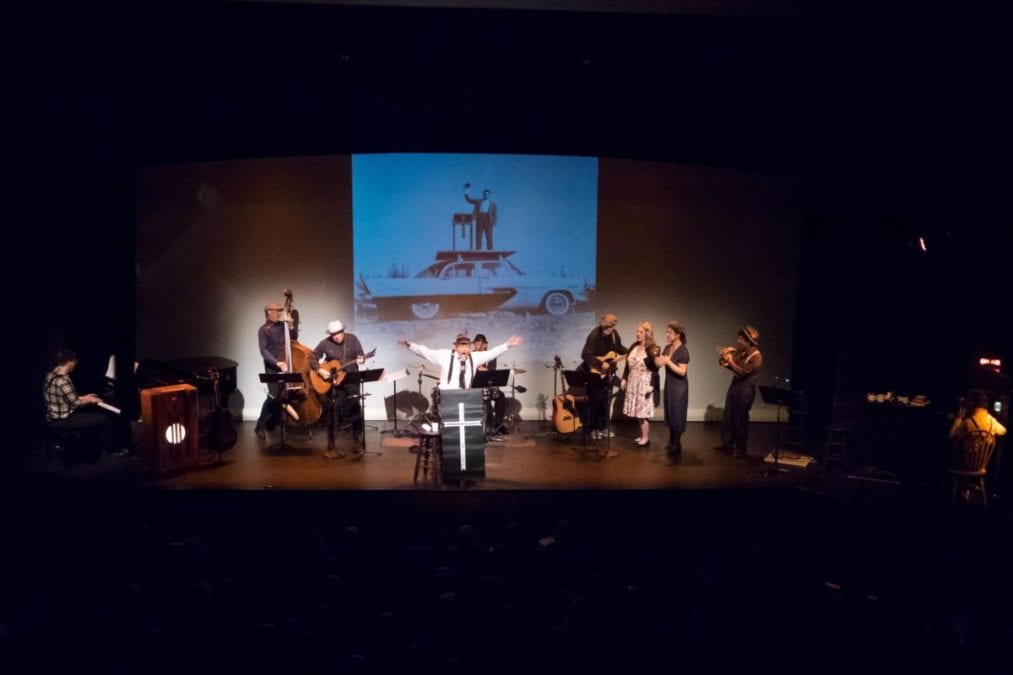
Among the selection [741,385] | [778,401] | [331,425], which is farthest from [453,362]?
[778,401]

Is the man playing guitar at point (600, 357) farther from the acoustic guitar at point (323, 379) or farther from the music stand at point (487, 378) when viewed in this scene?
the acoustic guitar at point (323, 379)

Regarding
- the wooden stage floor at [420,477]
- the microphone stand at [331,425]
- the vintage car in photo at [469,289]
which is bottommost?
the wooden stage floor at [420,477]

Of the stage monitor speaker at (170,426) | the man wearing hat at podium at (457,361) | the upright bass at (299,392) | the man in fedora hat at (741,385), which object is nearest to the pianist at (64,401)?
the stage monitor speaker at (170,426)

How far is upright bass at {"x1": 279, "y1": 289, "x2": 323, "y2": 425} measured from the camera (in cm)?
855

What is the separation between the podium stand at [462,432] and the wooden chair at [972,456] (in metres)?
4.62

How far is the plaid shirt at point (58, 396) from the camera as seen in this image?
302 inches

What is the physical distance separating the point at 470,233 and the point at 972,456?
21.3 feet

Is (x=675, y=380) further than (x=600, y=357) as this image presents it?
No

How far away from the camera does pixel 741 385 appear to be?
8289 millimetres

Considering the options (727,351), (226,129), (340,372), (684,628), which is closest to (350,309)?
(340,372)

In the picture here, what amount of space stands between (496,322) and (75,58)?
230 inches

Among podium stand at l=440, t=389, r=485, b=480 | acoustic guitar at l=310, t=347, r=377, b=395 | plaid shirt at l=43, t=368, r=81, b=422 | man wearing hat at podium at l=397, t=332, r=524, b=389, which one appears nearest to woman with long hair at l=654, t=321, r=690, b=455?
man wearing hat at podium at l=397, t=332, r=524, b=389

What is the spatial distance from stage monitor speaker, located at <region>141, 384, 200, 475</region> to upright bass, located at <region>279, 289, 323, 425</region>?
3.84 feet

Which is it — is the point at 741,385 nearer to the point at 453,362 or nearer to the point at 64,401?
the point at 453,362
